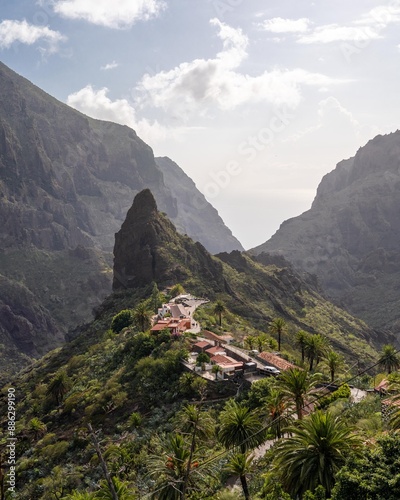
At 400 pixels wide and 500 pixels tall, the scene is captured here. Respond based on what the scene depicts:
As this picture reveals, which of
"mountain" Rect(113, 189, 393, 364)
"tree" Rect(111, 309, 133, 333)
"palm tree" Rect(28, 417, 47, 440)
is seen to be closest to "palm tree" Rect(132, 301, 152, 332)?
"tree" Rect(111, 309, 133, 333)

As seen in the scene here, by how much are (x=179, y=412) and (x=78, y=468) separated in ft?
38.7

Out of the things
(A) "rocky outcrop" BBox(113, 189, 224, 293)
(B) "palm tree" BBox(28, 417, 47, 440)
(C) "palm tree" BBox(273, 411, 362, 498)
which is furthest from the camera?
A: (A) "rocky outcrop" BBox(113, 189, 224, 293)

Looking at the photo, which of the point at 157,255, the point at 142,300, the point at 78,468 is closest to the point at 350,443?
the point at 78,468

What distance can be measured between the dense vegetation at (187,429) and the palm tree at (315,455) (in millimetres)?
52

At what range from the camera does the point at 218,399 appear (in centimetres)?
5134

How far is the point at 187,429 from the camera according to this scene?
122ft

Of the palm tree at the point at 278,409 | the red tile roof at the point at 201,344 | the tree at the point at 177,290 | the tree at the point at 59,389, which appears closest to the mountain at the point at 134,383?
the tree at the point at 59,389

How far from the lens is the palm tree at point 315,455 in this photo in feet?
73.4

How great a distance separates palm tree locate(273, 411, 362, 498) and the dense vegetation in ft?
0.17

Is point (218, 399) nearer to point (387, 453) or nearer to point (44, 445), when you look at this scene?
point (44, 445)

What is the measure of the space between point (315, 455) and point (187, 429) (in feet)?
54.1

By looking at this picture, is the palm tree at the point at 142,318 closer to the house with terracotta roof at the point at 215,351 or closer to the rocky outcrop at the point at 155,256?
the house with terracotta roof at the point at 215,351

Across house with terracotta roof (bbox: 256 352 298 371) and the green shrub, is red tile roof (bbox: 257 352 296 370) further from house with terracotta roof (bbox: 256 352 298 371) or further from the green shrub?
the green shrub

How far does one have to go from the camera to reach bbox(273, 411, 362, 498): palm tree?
73.4 feet
